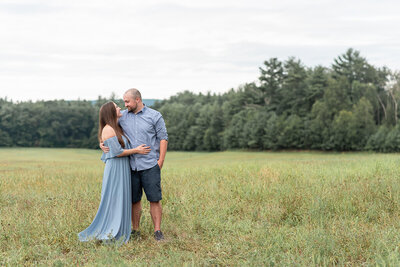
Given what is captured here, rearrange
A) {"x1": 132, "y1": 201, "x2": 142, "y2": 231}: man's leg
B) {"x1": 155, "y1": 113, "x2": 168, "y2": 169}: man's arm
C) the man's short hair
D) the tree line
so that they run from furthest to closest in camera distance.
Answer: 1. the tree line
2. {"x1": 132, "y1": 201, "x2": 142, "y2": 231}: man's leg
3. {"x1": 155, "y1": 113, "x2": 168, "y2": 169}: man's arm
4. the man's short hair

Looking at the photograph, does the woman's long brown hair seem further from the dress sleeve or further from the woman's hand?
the woman's hand

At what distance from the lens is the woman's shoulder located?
640 cm

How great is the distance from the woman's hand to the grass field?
1.41 meters

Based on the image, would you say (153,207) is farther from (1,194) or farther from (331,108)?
(331,108)

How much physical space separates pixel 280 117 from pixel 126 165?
6564 centimetres

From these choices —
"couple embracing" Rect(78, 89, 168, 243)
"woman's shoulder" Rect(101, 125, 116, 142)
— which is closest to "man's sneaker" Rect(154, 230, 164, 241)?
"couple embracing" Rect(78, 89, 168, 243)

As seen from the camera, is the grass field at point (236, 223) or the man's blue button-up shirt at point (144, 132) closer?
the grass field at point (236, 223)

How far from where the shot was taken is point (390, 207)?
791 centimetres

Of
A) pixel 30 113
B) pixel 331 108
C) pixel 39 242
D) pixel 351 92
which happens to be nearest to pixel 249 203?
pixel 39 242

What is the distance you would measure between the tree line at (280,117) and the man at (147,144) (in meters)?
54.6

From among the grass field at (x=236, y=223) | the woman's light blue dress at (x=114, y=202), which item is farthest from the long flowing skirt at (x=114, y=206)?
the grass field at (x=236, y=223)

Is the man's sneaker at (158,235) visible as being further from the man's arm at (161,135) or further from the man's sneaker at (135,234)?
the man's arm at (161,135)

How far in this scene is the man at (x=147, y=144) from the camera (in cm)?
648

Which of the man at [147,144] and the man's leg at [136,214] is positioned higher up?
the man at [147,144]
